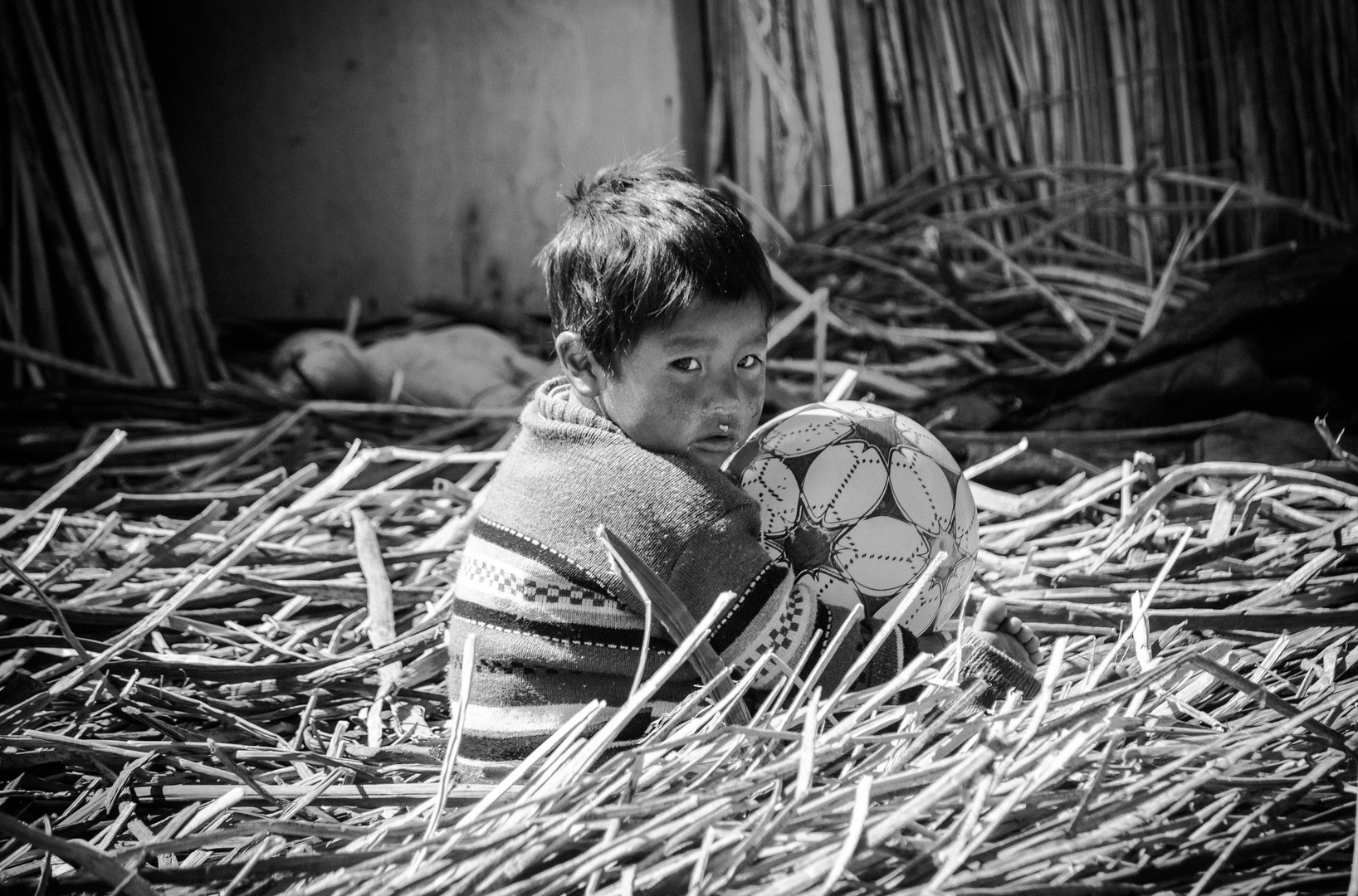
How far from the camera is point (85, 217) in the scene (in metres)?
4.59

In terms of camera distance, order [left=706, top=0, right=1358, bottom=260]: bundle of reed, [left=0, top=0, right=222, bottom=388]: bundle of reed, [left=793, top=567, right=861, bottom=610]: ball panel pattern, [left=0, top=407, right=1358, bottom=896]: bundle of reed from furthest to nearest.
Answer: [left=706, top=0, right=1358, bottom=260]: bundle of reed
[left=0, top=0, right=222, bottom=388]: bundle of reed
[left=793, top=567, right=861, bottom=610]: ball panel pattern
[left=0, top=407, right=1358, bottom=896]: bundle of reed

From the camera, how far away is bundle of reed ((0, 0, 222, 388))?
4469 mm

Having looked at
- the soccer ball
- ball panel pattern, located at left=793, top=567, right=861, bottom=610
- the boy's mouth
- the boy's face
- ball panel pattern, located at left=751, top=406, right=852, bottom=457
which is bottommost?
ball panel pattern, located at left=793, top=567, right=861, bottom=610

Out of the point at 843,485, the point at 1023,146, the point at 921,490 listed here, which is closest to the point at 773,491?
the point at 843,485

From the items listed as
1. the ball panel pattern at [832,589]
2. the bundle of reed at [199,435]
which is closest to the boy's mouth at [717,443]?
the ball panel pattern at [832,589]

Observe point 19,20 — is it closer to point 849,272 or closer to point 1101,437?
point 849,272

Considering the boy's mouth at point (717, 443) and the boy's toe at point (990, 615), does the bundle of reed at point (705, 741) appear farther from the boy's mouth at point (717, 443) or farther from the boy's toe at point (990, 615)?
the boy's mouth at point (717, 443)

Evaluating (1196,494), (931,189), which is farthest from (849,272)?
(1196,494)

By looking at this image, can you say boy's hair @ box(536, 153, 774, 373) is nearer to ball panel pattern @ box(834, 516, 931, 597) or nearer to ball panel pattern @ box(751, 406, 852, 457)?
ball panel pattern @ box(751, 406, 852, 457)

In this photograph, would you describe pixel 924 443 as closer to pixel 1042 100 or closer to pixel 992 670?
pixel 992 670

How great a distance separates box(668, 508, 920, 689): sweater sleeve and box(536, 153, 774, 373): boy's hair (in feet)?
1.09

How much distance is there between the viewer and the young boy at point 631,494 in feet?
5.94

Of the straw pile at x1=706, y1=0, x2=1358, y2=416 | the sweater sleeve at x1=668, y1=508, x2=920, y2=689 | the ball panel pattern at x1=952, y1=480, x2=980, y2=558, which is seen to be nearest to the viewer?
the sweater sleeve at x1=668, y1=508, x2=920, y2=689

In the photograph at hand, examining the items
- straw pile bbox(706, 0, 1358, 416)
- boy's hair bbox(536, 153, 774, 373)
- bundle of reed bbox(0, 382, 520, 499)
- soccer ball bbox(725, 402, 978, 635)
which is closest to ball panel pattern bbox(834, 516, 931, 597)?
soccer ball bbox(725, 402, 978, 635)
